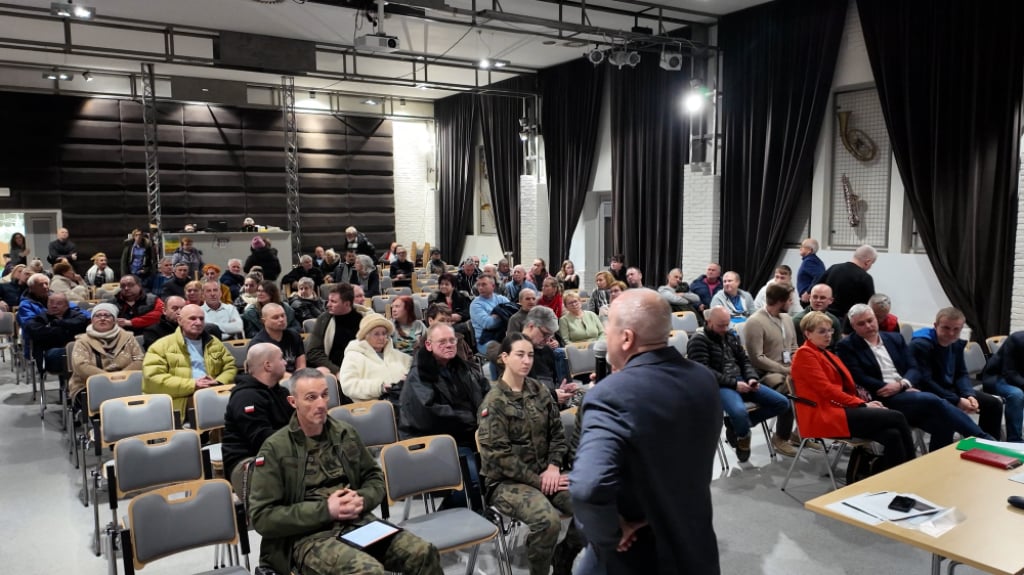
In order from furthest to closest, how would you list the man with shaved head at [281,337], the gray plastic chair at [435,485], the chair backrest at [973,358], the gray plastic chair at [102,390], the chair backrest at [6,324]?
the chair backrest at [6,324]
the chair backrest at [973,358]
the man with shaved head at [281,337]
the gray plastic chair at [102,390]
the gray plastic chair at [435,485]

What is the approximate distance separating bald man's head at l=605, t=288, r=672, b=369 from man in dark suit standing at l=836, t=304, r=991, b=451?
3.44 meters

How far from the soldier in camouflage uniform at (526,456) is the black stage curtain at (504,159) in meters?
10.8

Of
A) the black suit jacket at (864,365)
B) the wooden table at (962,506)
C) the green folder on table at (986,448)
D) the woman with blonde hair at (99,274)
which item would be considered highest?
the woman with blonde hair at (99,274)

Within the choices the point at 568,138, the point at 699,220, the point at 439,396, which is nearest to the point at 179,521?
the point at 439,396

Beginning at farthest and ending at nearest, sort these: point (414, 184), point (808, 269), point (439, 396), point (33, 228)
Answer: point (414, 184)
point (33, 228)
point (808, 269)
point (439, 396)

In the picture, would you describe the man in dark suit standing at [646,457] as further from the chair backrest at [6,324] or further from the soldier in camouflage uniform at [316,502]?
the chair backrest at [6,324]

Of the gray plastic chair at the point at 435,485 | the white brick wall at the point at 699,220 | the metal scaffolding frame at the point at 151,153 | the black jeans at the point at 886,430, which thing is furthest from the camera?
the metal scaffolding frame at the point at 151,153

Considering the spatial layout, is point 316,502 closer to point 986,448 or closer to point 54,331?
point 986,448

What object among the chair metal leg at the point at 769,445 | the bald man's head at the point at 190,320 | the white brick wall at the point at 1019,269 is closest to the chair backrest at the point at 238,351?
the bald man's head at the point at 190,320

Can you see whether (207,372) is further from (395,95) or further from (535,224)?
(395,95)

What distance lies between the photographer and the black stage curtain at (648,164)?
11.0 m

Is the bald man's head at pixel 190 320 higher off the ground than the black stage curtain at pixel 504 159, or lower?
lower

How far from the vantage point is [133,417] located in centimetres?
413

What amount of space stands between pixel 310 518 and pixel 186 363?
2.58 metres
